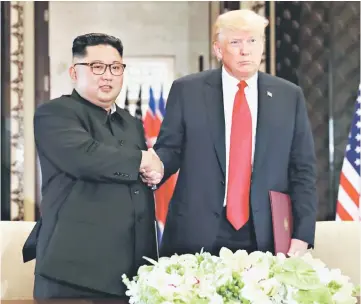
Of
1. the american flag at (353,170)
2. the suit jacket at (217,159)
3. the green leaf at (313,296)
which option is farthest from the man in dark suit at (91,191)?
the american flag at (353,170)

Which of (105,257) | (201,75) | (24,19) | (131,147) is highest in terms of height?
(24,19)

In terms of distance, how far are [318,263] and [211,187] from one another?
712 millimetres

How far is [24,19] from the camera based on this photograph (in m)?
4.33

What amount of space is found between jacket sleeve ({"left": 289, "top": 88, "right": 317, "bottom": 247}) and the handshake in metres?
0.43

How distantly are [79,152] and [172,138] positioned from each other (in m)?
0.32

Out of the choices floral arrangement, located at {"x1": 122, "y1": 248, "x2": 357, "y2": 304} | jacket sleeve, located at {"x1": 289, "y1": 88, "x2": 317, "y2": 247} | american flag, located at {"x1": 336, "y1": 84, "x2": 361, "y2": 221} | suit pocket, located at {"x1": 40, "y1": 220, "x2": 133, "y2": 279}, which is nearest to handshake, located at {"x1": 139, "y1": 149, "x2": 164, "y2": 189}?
suit pocket, located at {"x1": 40, "y1": 220, "x2": 133, "y2": 279}

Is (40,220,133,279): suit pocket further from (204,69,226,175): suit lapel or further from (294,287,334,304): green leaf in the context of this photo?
(294,287,334,304): green leaf

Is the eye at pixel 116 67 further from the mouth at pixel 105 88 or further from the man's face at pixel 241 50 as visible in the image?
the man's face at pixel 241 50

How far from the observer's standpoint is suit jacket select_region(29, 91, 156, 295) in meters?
1.81

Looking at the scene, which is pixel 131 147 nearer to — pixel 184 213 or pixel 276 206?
pixel 184 213

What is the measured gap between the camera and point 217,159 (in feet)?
6.39

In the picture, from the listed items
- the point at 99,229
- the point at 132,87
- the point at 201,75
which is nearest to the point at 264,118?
the point at 201,75

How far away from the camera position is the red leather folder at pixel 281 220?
1.94m

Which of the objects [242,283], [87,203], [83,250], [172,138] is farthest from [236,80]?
[242,283]
